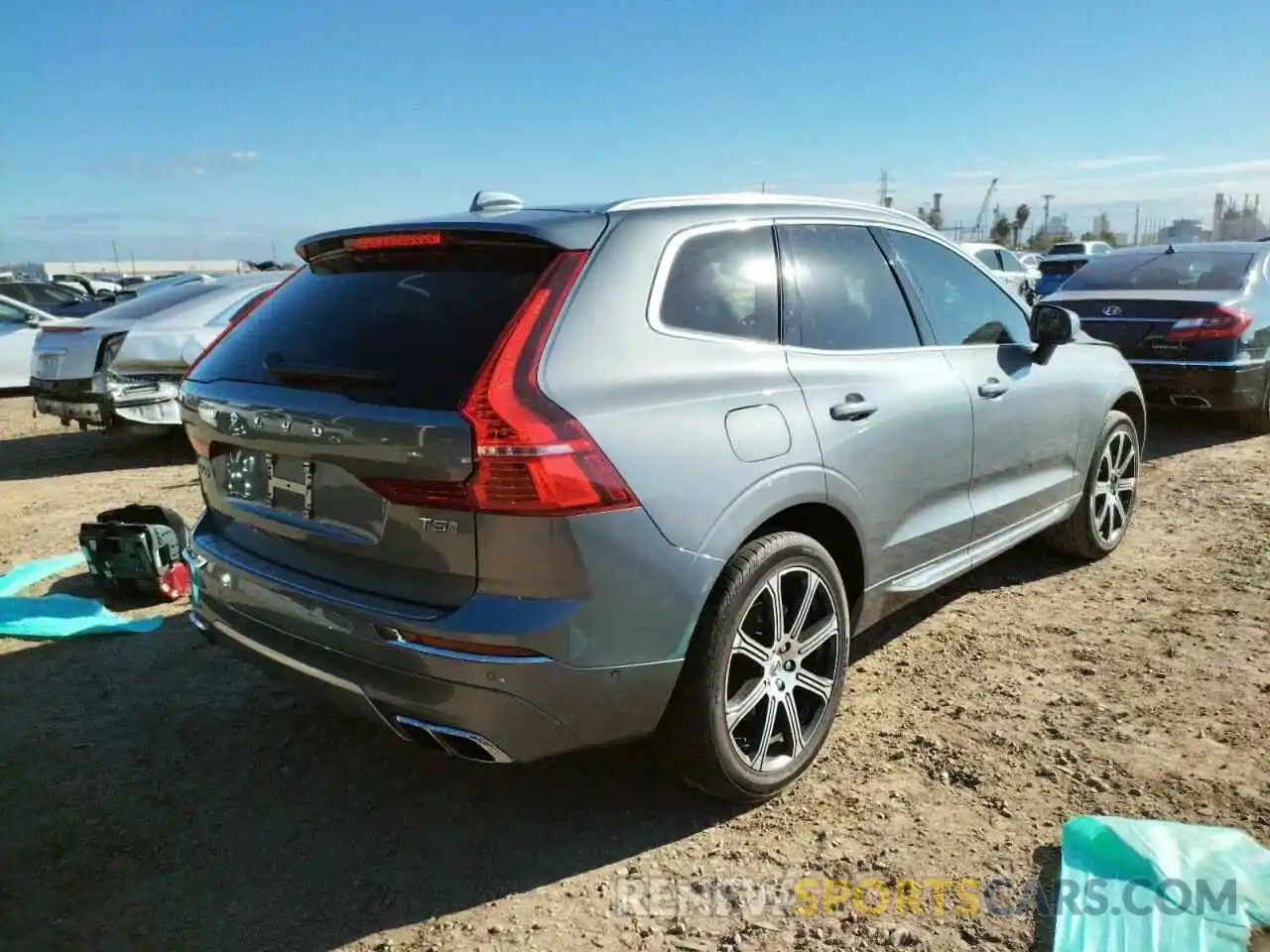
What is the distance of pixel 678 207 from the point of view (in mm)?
2941

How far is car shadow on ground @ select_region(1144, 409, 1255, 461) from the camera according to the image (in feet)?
26.3

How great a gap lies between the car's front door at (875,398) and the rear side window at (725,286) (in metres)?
0.08

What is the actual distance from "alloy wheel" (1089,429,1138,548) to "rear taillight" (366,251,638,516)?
349 centimetres

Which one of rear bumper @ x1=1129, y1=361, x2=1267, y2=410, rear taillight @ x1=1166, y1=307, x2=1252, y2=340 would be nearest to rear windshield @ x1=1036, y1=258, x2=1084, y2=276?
rear bumper @ x1=1129, y1=361, x2=1267, y2=410

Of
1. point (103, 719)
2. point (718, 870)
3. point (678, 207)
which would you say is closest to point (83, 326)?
point (103, 719)

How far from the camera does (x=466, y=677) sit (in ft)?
7.71

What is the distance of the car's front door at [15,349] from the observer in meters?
12.0

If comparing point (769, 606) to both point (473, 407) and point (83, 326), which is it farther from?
point (83, 326)

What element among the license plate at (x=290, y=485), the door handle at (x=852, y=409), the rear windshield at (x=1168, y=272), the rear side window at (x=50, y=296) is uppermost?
the rear side window at (x=50, y=296)

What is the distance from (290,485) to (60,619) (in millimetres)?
2484

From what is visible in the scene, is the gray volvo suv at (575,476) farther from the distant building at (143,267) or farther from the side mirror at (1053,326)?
the distant building at (143,267)

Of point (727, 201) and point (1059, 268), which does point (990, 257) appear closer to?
point (1059, 268)

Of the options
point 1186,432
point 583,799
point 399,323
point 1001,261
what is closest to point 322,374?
point 399,323

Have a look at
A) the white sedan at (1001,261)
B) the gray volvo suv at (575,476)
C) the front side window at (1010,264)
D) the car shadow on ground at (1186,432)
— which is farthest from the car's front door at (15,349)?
the front side window at (1010,264)
